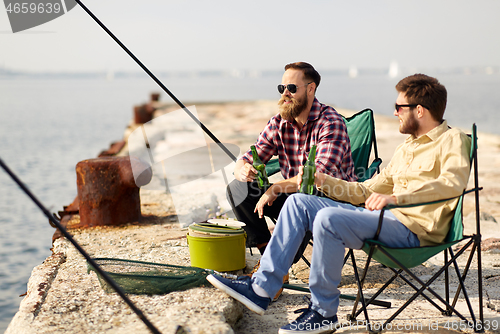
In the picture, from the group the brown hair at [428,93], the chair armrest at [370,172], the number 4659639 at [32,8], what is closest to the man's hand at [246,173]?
the chair armrest at [370,172]

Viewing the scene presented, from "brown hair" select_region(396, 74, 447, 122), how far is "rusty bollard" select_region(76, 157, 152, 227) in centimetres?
275

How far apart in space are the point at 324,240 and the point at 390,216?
0.40m

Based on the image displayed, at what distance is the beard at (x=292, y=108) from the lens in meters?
3.21

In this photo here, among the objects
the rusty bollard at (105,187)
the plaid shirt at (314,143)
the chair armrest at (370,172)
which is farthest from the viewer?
the rusty bollard at (105,187)

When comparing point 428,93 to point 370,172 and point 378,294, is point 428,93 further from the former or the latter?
point 370,172

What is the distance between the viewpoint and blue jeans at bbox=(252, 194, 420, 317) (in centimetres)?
235

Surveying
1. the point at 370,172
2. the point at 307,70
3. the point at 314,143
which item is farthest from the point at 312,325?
the point at 307,70

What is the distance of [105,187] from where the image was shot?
4543 millimetres

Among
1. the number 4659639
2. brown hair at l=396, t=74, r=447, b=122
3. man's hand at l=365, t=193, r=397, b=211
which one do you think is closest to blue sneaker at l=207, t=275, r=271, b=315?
man's hand at l=365, t=193, r=397, b=211

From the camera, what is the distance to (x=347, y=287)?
10.6 ft

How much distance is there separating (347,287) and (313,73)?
1390 millimetres

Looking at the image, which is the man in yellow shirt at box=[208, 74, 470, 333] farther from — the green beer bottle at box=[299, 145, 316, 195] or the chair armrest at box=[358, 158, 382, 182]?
the chair armrest at box=[358, 158, 382, 182]

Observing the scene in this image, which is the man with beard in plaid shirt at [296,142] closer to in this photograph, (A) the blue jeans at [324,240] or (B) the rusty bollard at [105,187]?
(A) the blue jeans at [324,240]

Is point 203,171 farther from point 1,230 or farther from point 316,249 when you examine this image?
point 316,249
